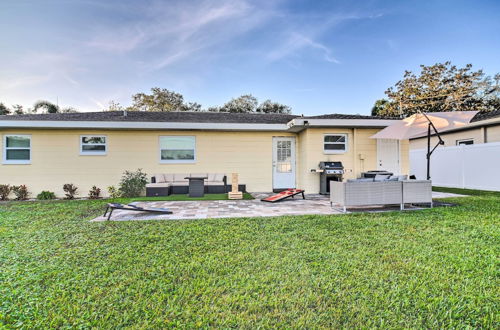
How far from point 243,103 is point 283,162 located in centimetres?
2008

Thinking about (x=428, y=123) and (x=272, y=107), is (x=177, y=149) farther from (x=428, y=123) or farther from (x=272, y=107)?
(x=272, y=107)

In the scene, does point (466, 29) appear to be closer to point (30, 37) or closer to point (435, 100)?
point (435, 100)

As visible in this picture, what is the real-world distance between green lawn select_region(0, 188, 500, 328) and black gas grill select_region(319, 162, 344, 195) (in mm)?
4633

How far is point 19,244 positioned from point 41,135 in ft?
25.4

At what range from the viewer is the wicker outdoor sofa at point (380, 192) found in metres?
5.72

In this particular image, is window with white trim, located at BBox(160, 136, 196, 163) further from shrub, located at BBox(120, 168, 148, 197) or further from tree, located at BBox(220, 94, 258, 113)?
tree, located at BBox(220, 94, 258, 113)

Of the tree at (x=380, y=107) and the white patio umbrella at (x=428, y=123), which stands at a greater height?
A: the tree at (x=380, y=107)

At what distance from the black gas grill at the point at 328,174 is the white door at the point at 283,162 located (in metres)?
1.46

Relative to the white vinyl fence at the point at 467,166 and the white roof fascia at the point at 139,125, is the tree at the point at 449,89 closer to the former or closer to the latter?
the white vinyl fence at the point at 467,166

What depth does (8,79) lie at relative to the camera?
11352 mm

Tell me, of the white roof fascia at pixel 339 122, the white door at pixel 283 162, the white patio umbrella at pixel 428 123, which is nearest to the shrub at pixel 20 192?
the white door at pixel 283 162

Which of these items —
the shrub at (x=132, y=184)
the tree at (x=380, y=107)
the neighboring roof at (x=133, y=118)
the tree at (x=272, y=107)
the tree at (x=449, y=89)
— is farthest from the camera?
the tree at (x=272, y=107)

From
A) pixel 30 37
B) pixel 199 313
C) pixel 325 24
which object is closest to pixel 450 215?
pixel 199 313

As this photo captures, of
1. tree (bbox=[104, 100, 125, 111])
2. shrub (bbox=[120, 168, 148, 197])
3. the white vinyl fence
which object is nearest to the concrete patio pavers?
shrub (bbox=[120, 168, 148, 197])
